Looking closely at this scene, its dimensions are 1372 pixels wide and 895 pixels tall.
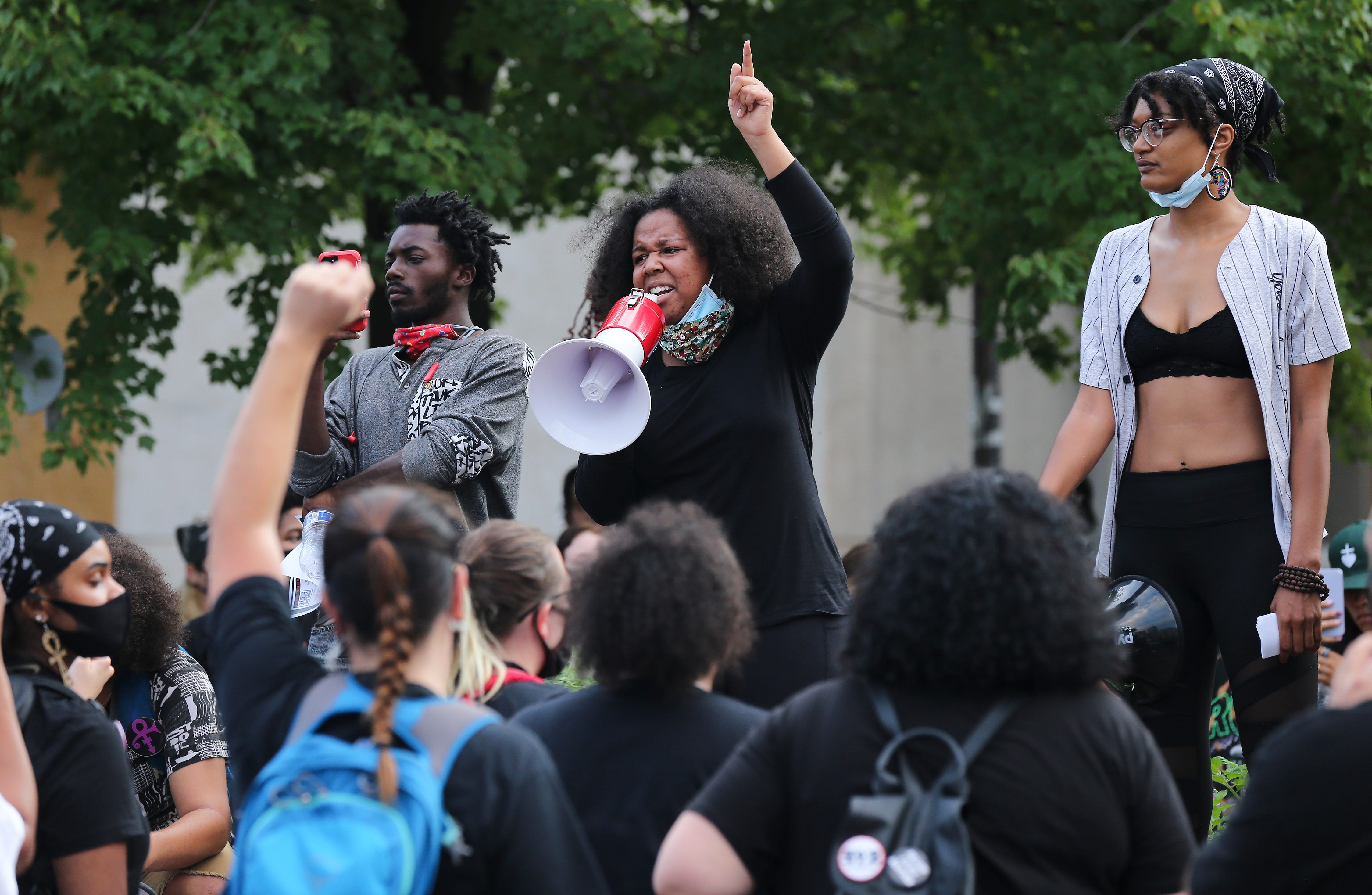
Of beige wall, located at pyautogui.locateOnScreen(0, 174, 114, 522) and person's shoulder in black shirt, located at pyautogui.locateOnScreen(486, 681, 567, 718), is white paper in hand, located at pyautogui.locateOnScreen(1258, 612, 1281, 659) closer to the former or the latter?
person's shoulder in black shirt, located at pyautogui.locateOnScreen(486, 681, 567, 718)

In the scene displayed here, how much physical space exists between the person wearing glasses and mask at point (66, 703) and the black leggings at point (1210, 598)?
2390 mm

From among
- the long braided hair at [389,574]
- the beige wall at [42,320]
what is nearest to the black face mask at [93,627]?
the long braided hair at [389,574]

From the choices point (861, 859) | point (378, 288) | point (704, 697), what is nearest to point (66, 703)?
point (704, 697)

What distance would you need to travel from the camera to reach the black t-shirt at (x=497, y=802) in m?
2.04

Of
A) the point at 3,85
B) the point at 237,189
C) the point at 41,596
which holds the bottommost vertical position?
the point at 41,596

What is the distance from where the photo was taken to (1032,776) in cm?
200

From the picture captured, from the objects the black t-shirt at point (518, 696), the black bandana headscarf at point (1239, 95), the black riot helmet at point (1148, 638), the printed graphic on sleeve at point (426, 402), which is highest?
the black bandana headscarf at point (1239, 95)

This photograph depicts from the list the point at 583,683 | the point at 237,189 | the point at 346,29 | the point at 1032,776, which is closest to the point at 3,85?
the point at 237,189

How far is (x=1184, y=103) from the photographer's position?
12.0 ft

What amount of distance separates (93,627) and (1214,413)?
8.72 feet

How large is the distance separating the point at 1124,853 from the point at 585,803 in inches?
34.1

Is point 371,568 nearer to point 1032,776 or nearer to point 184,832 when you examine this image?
point 1032,776

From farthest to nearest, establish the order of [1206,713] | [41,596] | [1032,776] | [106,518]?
[106,518] → [1206,713] → [41,596] → [1032,776]

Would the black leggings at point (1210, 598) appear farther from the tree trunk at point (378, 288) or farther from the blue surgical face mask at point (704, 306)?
the tree trunk at point (378, 288)
